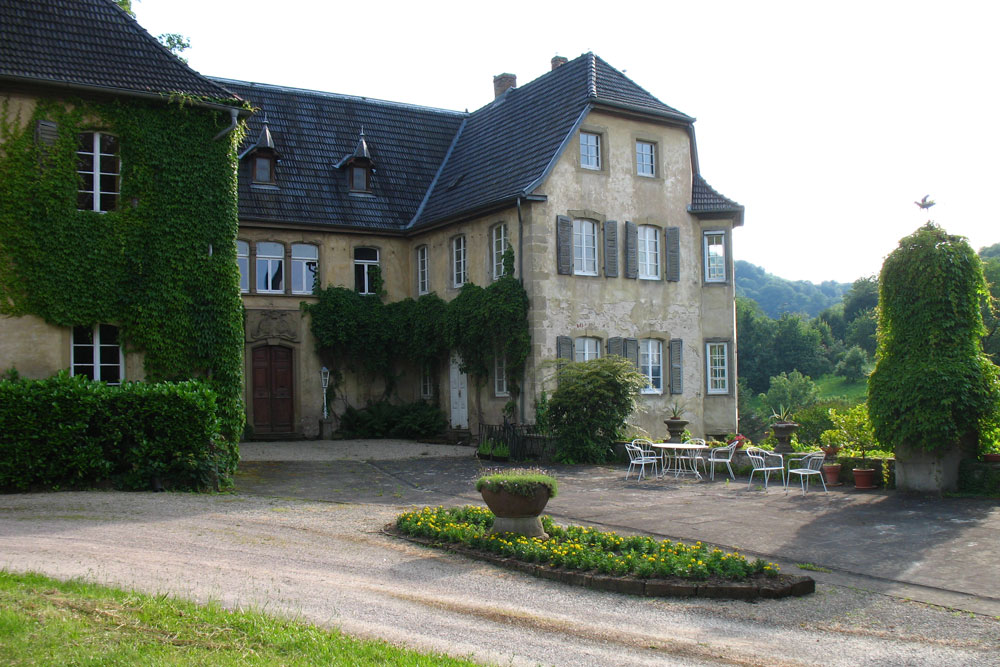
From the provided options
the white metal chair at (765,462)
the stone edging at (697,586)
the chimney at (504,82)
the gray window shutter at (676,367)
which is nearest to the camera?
the stone edging at (697,586)

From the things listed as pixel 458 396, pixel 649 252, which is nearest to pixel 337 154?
pixel 458 396

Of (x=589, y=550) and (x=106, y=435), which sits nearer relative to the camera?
(x=589, y=550)

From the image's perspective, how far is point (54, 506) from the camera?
41.2 feet

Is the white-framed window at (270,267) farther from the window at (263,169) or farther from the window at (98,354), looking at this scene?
the window at (98,354)

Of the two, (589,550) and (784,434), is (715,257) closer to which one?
(784,434)

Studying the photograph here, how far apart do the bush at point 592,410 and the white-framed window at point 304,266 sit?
930 centimetres

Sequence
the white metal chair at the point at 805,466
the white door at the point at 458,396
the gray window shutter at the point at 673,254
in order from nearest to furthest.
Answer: the white metal chair at the point at 805,466, the gray window shutter at the point at 673,254, the white door at the point at 458,396

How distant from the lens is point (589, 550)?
9.81 meters

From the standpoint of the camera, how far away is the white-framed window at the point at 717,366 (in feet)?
83.8

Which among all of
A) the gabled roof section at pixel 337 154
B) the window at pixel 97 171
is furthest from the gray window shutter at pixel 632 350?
the window at pixel 97 171

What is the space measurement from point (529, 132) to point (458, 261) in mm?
4064

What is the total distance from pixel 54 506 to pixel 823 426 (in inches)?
1175

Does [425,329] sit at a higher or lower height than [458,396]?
higher

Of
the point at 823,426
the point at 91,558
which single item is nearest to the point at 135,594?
the point at 91,558
